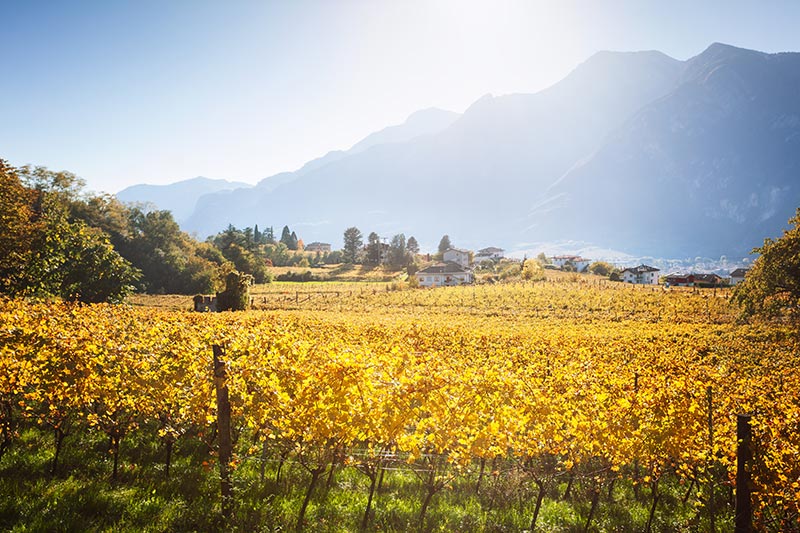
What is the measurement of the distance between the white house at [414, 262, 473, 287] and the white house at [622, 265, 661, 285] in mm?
61839

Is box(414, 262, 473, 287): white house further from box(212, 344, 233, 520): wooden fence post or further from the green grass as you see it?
box(212, 344, 233, 520): wooden fence post

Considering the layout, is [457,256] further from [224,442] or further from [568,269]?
[224,442]

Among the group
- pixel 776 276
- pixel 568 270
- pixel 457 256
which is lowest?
pixel 776 276

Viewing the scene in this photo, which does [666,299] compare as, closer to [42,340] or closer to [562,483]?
[562,483]

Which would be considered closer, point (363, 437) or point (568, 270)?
point (363, 437)

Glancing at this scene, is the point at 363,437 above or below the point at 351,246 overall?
below

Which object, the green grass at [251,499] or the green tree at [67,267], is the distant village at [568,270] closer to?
the green tree at [67,267]

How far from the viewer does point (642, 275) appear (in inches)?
5012

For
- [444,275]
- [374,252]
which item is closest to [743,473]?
[444,275]

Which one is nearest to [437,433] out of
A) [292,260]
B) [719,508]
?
[719,508]

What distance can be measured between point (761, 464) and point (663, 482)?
3.84 m

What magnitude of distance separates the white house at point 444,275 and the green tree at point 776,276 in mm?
66735

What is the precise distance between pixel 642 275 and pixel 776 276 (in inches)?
4373

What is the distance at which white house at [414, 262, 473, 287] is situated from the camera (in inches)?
3804
